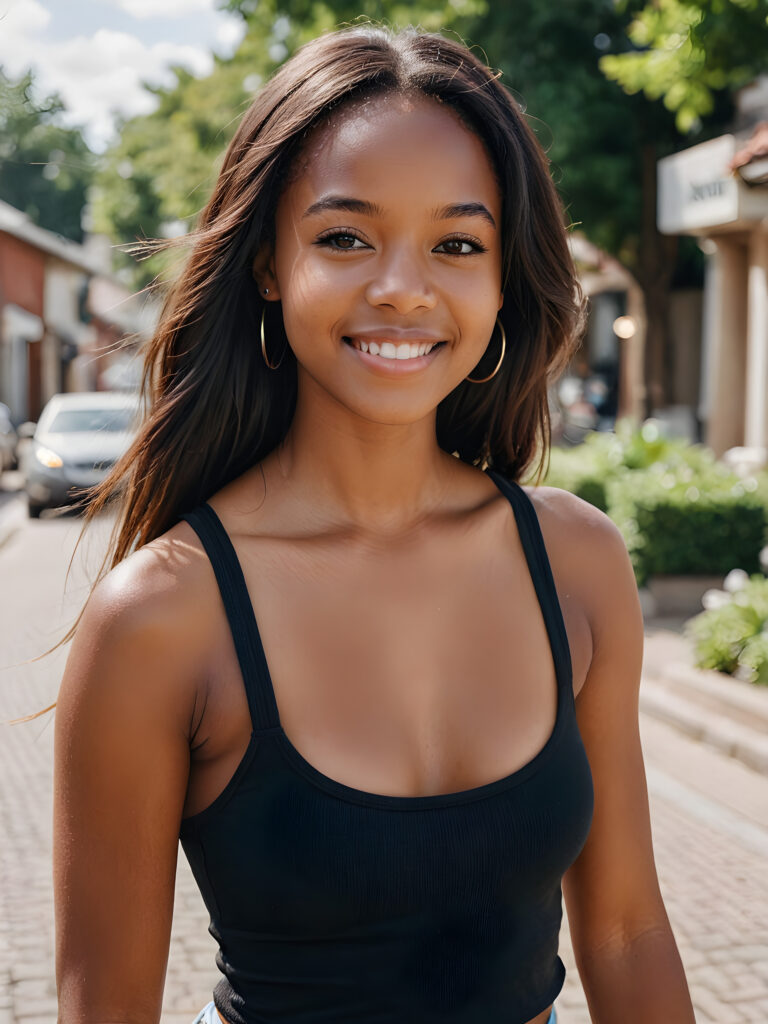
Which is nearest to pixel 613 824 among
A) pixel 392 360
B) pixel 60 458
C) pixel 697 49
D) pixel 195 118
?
pixel 392 360

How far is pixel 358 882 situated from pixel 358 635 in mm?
333

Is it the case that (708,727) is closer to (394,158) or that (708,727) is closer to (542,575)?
(542,575)

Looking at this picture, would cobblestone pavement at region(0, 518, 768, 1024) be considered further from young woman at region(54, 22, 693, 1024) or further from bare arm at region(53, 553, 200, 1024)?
bare arm at region(53, 553, 200, 1024)

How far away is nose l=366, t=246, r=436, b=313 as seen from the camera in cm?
158

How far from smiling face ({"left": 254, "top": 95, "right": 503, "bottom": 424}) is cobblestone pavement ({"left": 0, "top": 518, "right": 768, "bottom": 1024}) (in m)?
0.77

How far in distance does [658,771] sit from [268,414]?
4713 millimetres

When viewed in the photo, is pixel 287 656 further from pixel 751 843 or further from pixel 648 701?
pixel 648 701

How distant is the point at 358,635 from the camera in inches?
65.1

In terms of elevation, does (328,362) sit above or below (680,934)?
above

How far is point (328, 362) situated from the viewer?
1635 mm

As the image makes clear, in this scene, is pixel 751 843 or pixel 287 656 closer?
pixel 287 656

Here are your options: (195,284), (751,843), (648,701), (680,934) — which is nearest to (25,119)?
(195,284)

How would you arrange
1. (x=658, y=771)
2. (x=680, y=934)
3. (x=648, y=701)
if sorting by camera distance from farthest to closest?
(x=648, y=701)
(x=658, y=771)
(x=680, y=934)

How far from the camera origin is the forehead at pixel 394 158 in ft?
5.17
